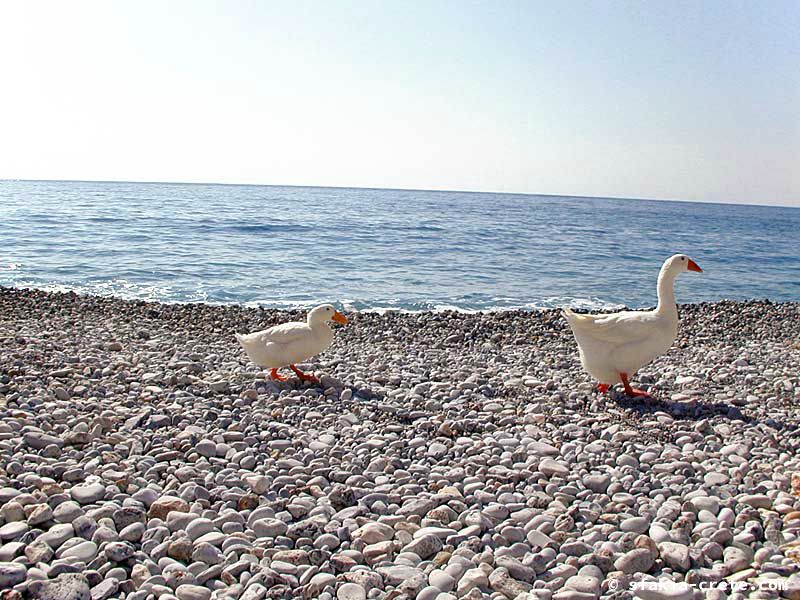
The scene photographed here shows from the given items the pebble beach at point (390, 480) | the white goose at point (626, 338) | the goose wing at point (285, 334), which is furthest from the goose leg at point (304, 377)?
the white goose at point (626, 338)

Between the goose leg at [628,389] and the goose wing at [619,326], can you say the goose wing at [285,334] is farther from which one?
Result: the goose leg at [628,389]

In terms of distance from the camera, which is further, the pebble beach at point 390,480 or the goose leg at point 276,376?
the goose leg at point 276,376

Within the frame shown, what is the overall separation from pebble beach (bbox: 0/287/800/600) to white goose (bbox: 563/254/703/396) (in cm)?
31

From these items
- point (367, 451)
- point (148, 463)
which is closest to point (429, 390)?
point (367, 451)

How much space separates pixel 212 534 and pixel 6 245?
81.6 ft

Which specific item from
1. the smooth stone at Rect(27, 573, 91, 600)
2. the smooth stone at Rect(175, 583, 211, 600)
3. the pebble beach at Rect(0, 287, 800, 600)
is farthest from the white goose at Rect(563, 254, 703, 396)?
the smooth stone at Rect(27, 573, 91, 600)

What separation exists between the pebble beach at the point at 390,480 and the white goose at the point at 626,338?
310 millimetres

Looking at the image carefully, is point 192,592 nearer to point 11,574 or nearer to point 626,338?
point 11,574

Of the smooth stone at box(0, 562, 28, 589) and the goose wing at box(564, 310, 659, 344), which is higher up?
the goose wing at box(564, 310, 659, 344)

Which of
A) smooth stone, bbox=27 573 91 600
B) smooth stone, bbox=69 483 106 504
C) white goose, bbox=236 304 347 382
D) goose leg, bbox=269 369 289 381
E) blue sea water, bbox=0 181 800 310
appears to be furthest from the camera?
blue sea water, bbox=0 181 800 310

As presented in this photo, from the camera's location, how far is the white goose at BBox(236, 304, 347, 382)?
6.78 m

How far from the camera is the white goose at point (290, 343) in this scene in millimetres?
6777

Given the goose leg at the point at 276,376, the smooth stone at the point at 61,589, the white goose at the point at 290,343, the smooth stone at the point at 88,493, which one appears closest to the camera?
the smooth stone at the point at 61,589

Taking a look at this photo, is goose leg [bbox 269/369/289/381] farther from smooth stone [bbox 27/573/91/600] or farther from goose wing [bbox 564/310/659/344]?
smooth stone [bbox 27/573/91/600]
